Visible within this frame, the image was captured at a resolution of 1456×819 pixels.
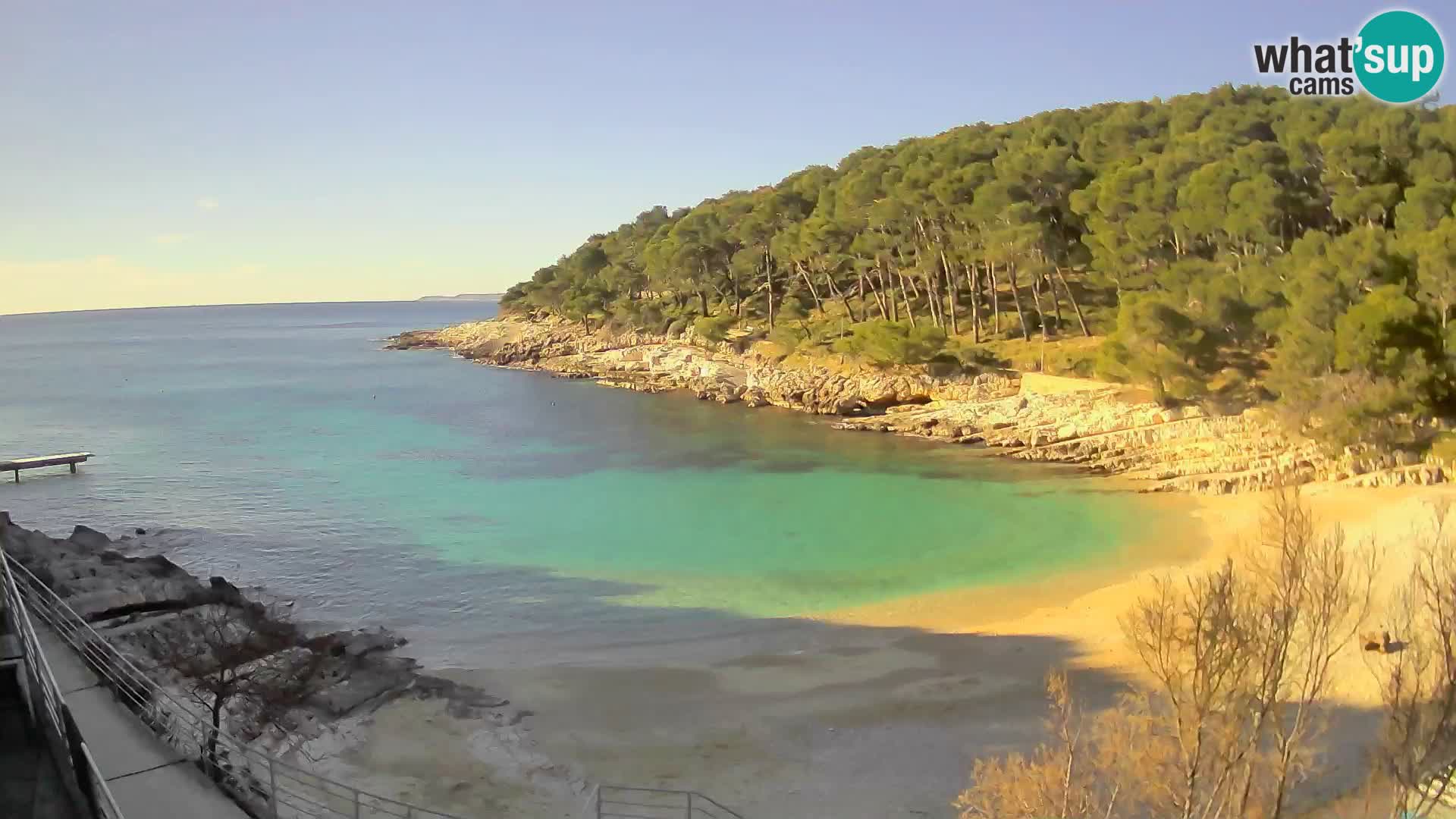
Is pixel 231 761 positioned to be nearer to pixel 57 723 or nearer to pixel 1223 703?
pixel 57 723

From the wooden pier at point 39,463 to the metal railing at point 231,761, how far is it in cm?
2830

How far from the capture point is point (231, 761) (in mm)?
9789

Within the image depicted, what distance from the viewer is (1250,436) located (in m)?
28.1

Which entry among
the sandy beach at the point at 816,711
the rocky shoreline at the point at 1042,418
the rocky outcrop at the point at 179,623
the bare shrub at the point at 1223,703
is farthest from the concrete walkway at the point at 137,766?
the rocky shoreline at the point at 1042,418

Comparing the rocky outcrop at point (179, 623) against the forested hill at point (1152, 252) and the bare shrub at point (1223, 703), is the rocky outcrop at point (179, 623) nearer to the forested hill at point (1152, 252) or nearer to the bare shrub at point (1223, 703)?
the bare shrub at point (1223, 703)

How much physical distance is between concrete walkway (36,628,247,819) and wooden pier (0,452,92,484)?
30944 millimetres

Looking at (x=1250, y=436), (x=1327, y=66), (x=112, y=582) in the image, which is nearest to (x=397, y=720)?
(x=112, y=582)

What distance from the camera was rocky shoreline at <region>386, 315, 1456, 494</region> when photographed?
83.5 ft

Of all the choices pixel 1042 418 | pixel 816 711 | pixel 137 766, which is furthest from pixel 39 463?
pixel 1042 418

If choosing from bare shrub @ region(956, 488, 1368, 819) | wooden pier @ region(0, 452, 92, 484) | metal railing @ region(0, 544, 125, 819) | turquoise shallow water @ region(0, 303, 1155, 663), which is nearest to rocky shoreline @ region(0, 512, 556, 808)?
turquoise shallow water @ region(0, 303, 1155, 663)

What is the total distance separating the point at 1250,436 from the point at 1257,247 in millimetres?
9624

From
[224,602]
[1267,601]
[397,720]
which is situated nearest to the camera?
[1267,601]

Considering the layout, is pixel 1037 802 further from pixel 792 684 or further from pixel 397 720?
pixel 397 720

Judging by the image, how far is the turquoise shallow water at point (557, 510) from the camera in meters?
19.3
